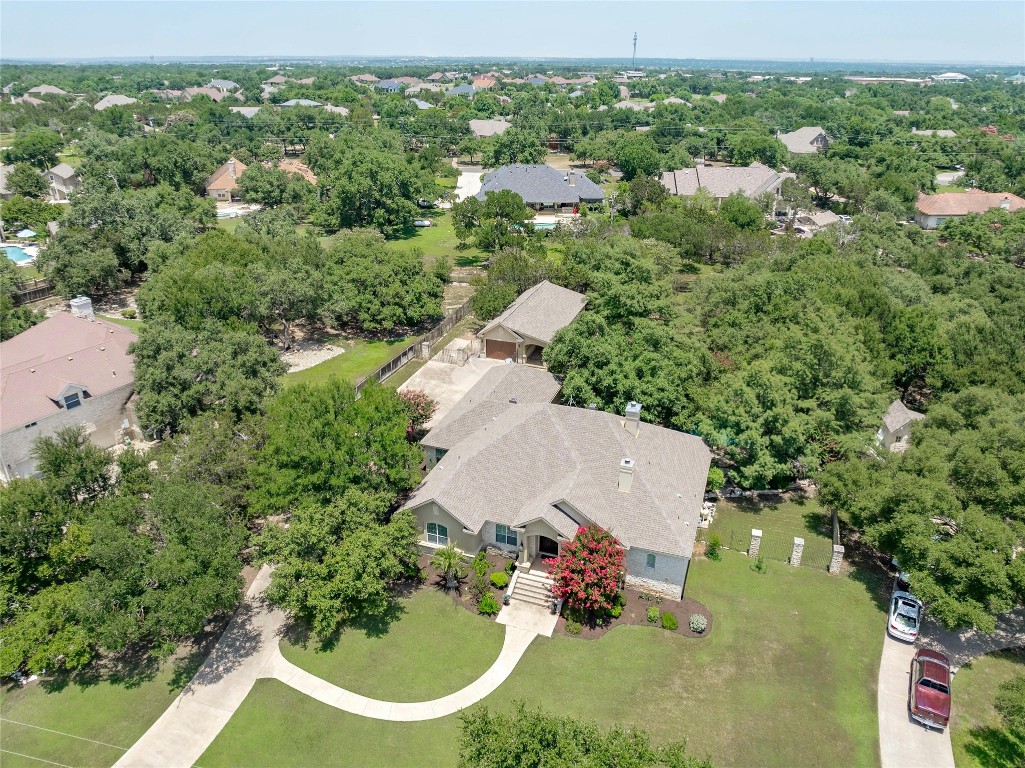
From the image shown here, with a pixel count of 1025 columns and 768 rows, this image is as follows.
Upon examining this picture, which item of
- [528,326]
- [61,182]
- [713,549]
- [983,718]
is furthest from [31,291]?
[983,718]

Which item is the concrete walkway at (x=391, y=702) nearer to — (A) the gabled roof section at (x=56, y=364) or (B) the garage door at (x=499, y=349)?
(A) the gabled roof section at (x=56, y=364)

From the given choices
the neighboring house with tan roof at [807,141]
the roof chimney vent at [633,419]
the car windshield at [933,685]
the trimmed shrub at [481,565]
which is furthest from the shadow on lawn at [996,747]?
the neighboring house with tan roof at [807,141]

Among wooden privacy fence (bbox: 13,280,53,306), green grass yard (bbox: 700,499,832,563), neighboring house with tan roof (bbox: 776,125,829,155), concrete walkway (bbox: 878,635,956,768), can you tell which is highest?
neighboring house with tan roof (bbox: 776,125,829,155)

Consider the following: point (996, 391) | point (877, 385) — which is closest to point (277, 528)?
point (877, 385)

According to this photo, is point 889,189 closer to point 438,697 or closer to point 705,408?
point 705,408

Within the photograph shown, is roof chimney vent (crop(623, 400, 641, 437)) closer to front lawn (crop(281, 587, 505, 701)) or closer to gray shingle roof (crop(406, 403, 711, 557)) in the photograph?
gray shingle roof (crop(406, 403, 711, 557))

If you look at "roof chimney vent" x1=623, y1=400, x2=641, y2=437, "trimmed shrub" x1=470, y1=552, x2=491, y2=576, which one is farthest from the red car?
"trimmed shrub" x1=470, y1=552, x2=491, y2=576
